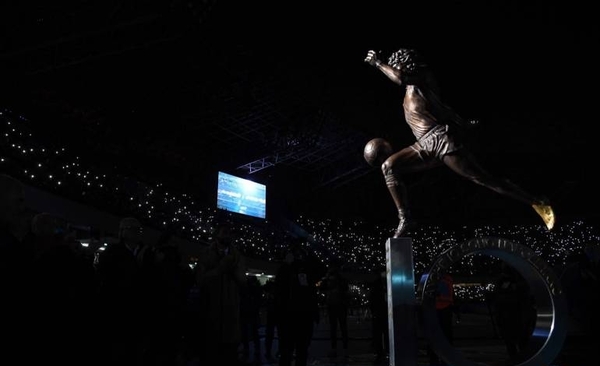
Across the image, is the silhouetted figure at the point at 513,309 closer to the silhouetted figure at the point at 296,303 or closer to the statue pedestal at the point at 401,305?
the silhouetted figure at the point at 296,303

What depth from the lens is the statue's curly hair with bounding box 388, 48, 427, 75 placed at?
3598 millimetres

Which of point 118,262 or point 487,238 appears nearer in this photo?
point 487,238

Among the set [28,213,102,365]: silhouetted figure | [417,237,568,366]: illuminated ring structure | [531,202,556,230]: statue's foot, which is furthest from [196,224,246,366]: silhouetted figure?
[531,202,556,230]: statue's foot

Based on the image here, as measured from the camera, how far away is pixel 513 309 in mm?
5578

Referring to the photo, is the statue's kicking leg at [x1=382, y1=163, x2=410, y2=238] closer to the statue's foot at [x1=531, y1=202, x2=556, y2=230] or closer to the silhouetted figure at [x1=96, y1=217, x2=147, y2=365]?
the statue's foot at [x1=531, y1=202, x2=556, y2=230]

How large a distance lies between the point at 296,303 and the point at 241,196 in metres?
15.4

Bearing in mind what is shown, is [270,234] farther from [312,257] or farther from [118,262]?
[118,262]

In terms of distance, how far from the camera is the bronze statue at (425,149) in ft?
11.4

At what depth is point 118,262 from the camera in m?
3.67

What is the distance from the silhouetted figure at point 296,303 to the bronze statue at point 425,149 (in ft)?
5.95

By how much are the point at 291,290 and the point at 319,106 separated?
1097cm

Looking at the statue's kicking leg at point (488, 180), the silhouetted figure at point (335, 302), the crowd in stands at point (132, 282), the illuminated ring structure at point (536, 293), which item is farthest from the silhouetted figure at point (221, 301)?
the silhouetted figure at point (335, 302)

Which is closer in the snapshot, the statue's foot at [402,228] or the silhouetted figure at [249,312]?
the statue's foot at [402,228]

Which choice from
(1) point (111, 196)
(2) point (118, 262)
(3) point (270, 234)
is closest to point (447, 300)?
(2) point (118, 262)
